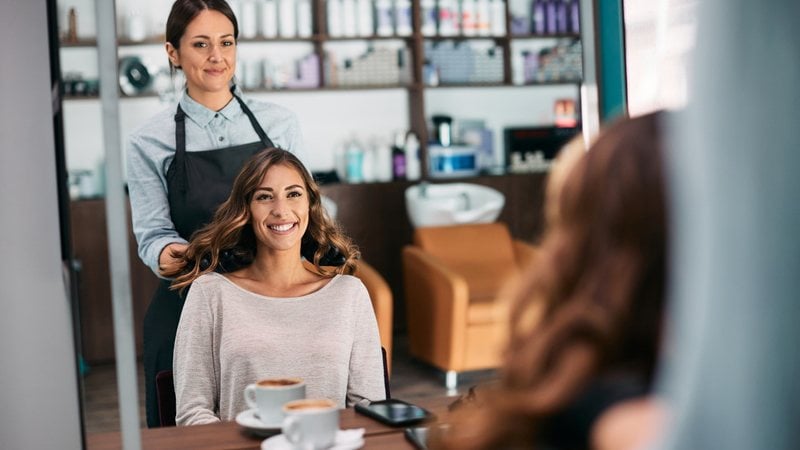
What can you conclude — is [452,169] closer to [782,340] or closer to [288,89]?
[288,89]

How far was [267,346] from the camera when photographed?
2.24m

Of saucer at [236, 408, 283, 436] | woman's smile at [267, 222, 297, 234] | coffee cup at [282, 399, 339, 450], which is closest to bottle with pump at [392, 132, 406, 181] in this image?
woman's smile at [267, 222, 297, 234]

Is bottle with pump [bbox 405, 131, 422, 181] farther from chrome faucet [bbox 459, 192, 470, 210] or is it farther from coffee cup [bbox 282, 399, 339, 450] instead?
coffee cup [bbox 282, 399, 339, 450]

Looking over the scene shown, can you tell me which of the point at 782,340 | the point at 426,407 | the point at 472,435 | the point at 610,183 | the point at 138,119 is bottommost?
the point at 426,407

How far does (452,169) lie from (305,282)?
4.08 m

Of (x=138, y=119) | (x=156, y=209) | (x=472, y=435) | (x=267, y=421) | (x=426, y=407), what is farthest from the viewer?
(x=138, y=119)

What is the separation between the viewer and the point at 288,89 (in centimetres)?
617

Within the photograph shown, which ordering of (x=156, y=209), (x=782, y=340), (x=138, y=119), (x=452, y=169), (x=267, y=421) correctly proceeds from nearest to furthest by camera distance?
(x=782, y=340), (x=267, y=421), (x=156, y=209), (x=138, y=119), (x=452, y=169)

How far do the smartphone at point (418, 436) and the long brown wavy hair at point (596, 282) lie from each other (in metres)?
0.77

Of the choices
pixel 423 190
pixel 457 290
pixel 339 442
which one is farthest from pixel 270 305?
pixel 423 190

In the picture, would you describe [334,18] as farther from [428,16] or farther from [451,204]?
[451,204]

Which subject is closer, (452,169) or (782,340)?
(782,340)

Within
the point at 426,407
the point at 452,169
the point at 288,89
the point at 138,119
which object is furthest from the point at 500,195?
the point at 426,407

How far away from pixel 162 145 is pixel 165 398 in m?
0.78
